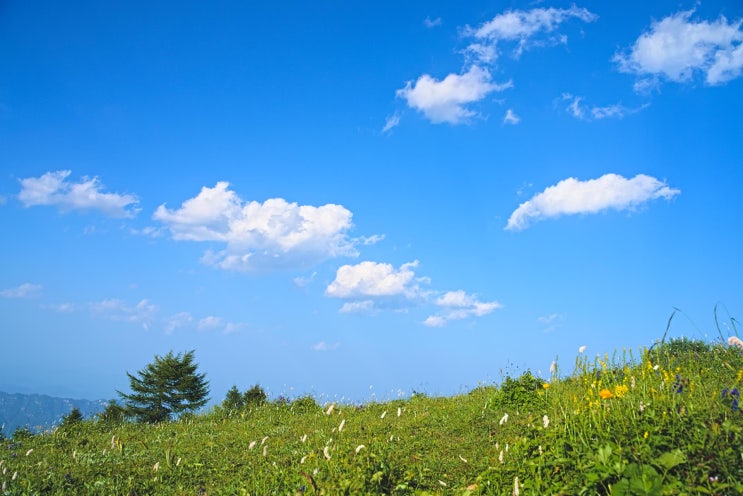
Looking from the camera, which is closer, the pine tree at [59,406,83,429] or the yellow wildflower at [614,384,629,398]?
the yellow wildflower at [614,384,629,398]

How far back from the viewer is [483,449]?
7.59m

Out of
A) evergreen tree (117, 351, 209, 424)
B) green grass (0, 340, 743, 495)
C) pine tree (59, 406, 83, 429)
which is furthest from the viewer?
evergreen tree (117, 351, 209, 424)

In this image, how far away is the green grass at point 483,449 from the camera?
4973 millimetres

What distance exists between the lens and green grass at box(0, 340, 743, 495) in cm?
497

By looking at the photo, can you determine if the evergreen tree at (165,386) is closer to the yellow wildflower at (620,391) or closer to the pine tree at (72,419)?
the pine tree at (72,419)

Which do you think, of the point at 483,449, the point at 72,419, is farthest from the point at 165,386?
the point at 483,449

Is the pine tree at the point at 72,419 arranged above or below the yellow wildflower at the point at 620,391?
below

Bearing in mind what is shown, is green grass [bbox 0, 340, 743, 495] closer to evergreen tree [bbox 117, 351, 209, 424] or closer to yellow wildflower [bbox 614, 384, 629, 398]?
yellow wildflower [bbox 614, 384, 629, 398]

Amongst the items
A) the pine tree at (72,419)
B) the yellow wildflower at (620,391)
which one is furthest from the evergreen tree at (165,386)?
the yellow wildflower at (620,391)

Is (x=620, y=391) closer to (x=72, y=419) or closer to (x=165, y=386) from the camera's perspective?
(x=72, y=419)

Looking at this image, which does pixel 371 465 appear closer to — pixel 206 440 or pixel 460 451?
pixel 460 451

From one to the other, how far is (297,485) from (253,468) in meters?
1.92

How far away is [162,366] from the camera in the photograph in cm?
3008

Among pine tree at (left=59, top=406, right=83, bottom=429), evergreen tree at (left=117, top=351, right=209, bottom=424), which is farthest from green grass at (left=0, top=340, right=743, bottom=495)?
evergreen tree at (left=117, top=351, right=209, bottom=424)
